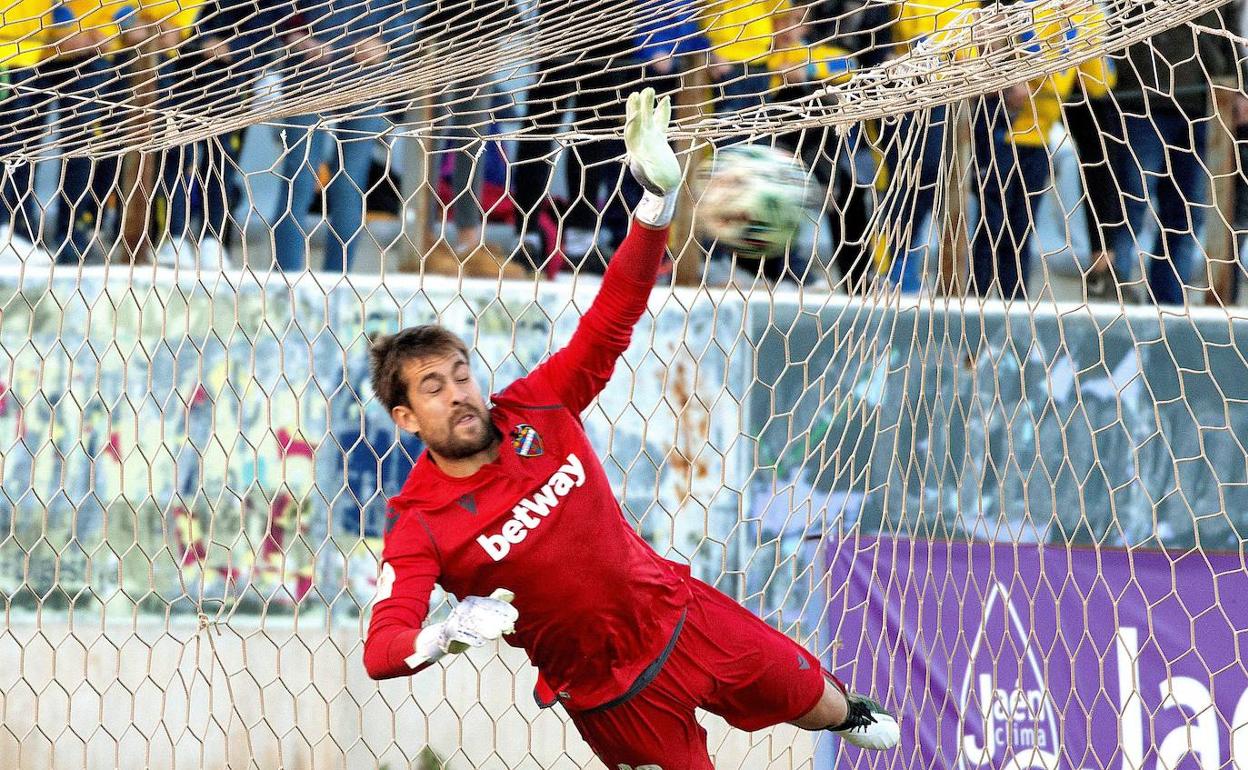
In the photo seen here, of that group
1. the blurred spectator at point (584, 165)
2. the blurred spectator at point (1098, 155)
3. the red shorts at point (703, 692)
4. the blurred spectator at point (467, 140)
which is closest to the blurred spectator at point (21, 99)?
the blurred spectator at point (467, 140)

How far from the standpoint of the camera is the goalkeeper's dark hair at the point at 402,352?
116 inches

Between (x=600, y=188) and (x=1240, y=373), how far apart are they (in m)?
2.28

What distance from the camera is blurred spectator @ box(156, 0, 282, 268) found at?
424 cm

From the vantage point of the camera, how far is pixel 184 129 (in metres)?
3.93

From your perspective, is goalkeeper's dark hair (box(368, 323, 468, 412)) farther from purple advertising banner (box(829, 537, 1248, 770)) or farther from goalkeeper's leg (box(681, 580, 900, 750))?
purple advertising banner (box(829, 537, 1248, 770))

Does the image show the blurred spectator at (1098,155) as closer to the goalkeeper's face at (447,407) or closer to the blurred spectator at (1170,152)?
the blurred spectator at (1170,152)

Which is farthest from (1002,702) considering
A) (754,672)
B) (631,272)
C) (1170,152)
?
(1170,152)

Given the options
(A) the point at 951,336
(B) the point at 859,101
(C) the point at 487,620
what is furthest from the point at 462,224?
(C) the point at 487,620

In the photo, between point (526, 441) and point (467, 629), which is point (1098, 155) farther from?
point (467, 629)

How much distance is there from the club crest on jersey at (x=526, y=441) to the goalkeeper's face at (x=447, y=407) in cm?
6

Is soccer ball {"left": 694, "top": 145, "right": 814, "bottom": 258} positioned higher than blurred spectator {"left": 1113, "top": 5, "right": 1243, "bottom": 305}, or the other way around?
Answer: soccer ball {"left": 694, "top": 145, "right": 814, "bottom": 258}

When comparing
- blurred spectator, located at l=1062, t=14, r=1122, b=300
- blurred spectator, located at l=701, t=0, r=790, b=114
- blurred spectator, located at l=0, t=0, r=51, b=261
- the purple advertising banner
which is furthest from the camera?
blurred spectator, located at l=1062, t=14, r=1122, b=300

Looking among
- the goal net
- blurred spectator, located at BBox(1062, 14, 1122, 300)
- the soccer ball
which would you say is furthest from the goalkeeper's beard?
blurred spectator, located at BBox(1062, 14, 1122, 300)

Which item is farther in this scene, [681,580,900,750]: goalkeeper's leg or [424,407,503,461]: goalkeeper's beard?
[681,580,900,750]: goalkeeper's leg
